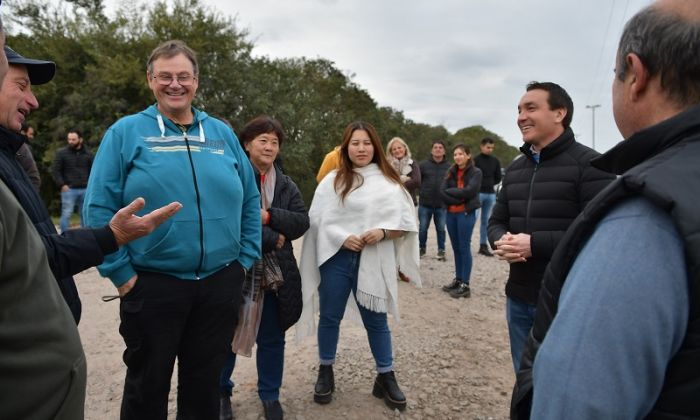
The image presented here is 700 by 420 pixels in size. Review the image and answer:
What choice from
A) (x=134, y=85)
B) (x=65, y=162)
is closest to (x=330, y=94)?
(x=134, y=85)

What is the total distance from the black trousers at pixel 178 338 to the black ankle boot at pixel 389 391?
1.24 meters

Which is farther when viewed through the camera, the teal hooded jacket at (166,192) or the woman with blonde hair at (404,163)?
the woman with blonde hair at (404,163)

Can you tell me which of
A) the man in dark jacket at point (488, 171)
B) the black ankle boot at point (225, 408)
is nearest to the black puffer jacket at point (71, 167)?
the black ankle boot at point (225, 408)

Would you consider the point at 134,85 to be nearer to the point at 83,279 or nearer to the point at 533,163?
the point at 83,279

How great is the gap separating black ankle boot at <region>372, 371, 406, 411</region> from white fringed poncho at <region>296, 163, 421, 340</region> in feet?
1.47

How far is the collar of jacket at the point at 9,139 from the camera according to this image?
1969 mm

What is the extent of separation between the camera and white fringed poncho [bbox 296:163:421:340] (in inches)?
129

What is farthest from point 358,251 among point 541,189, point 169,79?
point 169,79

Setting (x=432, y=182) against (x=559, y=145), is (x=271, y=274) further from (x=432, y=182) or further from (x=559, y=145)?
(x=432, y=182)

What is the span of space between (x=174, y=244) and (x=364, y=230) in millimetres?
1480

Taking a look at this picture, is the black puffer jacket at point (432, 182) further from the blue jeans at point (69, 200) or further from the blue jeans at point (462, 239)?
the blue jeans at point (69, 200)

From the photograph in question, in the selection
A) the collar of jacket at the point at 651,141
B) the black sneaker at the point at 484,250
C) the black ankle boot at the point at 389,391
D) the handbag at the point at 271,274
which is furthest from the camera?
the black sneaker at the point at 484,250

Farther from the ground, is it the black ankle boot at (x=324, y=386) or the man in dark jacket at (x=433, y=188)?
the man in dark jacket at (x=433, y=188)

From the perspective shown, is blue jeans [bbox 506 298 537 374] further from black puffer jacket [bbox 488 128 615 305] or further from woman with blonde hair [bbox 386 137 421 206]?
woman with blonde hair [bbox 386 137 421 206]
